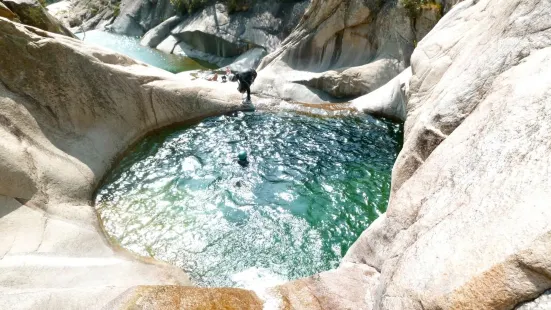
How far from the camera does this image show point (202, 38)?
30234 mm

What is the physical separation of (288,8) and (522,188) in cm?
2745

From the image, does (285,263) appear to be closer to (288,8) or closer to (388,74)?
(388,74)

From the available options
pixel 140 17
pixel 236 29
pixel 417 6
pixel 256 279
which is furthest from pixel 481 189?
pixel 140 17

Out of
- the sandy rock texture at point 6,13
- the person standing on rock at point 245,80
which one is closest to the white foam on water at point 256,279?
the person standing on rock at point 245,80

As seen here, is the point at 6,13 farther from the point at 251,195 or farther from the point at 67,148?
the point at 251,195

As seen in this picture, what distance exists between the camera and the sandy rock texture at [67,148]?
6504 mm

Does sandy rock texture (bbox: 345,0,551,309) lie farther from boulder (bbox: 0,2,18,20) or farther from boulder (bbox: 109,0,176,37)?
boulder (bbox: 109,0,176,37)

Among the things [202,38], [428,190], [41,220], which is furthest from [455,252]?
[202,38]

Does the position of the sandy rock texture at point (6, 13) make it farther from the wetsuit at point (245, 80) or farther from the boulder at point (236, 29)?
the boulder at point (236, 29)

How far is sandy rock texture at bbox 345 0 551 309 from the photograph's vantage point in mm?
3088

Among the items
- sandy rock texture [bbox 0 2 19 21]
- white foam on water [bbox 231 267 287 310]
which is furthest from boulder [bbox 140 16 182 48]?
white foam on water [bbox 231 267 287 310]

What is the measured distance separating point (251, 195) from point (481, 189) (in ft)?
23.8

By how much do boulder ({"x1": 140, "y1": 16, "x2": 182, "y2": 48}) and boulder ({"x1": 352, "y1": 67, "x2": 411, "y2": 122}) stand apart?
24457mm

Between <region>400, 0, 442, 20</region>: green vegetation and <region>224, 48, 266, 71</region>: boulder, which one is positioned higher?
<region>400, 0, 442, 20</region>: green vegetation
